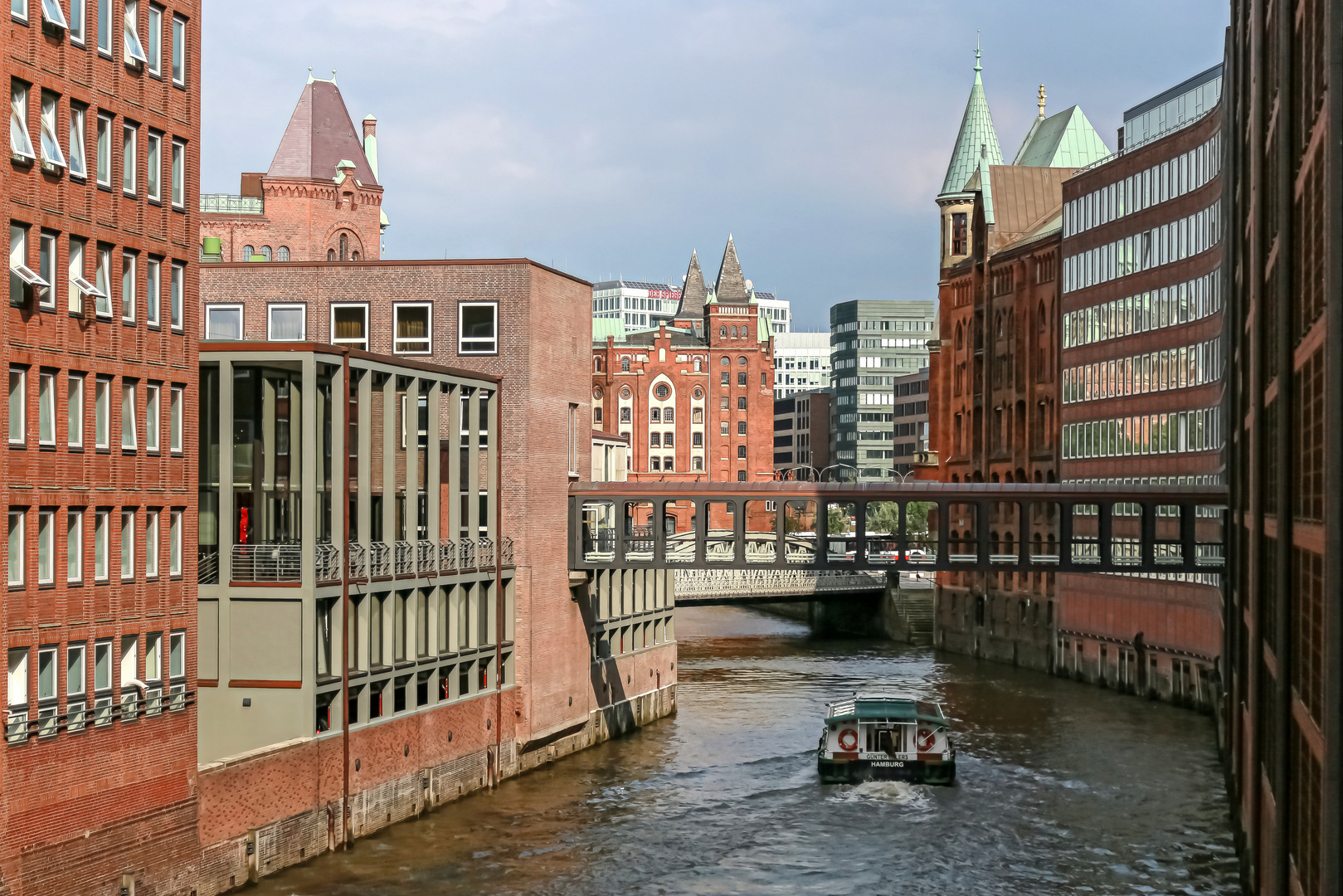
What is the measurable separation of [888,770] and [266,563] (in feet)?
73.1

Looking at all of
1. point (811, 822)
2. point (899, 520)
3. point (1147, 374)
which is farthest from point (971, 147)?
point (811, 822)

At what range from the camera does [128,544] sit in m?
35.7

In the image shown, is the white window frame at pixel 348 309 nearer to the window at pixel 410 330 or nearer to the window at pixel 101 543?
the window at pixel 410 330

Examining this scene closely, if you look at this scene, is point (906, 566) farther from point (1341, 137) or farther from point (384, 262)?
point (1341, 137)

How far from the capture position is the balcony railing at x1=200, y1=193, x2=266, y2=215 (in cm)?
11381

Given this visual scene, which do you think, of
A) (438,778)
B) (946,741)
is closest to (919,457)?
(946,741)

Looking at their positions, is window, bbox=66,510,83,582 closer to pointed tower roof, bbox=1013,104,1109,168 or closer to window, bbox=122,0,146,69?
window, bbox=122,0,146,69

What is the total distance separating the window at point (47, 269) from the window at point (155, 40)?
545 cm

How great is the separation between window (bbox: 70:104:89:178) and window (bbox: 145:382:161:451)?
16.3 ft

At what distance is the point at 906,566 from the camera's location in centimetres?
6162

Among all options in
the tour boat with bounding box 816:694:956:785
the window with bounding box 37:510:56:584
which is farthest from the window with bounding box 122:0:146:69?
the tour boat with bounding box 816:694:956:785

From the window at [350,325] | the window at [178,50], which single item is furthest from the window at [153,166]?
the window at [350,325]

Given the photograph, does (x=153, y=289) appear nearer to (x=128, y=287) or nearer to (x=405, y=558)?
(x=128, y=287)

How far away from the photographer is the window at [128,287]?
35656 mm
